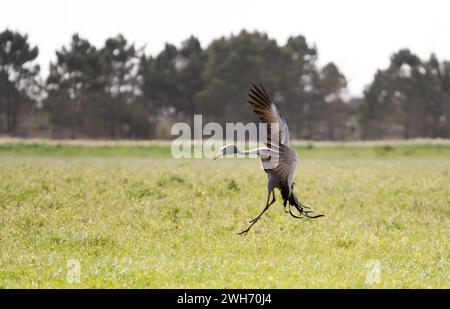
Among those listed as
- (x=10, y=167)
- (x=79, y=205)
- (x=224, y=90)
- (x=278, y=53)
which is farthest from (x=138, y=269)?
(x=278, y=53)

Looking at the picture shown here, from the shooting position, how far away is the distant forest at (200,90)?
220 feet

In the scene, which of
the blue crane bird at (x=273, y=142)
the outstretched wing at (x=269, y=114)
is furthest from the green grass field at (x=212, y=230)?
the outstretched wing at (x=269, y=114)

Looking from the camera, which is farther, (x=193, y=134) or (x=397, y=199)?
(x=193, y=134)

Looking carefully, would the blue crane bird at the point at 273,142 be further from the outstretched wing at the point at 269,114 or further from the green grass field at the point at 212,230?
the green grass field at the point at 212,230

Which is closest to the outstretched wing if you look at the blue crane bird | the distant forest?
the blue crane bird

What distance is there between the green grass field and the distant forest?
4353cm

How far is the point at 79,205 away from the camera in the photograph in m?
17.4

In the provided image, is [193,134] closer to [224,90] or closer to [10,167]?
[224,90]

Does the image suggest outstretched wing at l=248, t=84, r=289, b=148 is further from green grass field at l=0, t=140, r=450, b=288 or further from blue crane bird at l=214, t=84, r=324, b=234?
green grass field at l=0, t=140, r=450, b=288

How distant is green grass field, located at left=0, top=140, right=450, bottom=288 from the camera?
10.6 metres

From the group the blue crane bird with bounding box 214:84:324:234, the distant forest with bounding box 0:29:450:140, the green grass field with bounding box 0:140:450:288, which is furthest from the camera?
the distant forest with bounding box 0:29:450:140

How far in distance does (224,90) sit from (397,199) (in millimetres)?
48404

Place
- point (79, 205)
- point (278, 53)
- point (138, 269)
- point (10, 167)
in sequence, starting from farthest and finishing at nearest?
1. point (278, 53)
2. point (10, 167)
3. point (79, 205)
4. point (138, 269)
